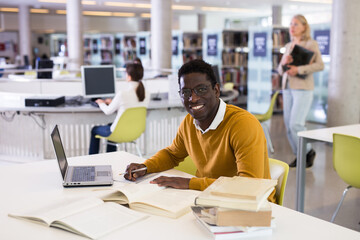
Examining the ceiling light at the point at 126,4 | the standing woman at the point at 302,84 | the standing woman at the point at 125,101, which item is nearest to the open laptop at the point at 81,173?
the standing woman at the point at 125,101

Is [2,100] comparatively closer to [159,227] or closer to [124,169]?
[124,169]

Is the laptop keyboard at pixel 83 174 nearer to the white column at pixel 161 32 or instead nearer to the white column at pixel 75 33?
the white column at pixel 161 32

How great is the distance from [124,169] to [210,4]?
1319 centimetres

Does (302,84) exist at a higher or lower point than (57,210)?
higher

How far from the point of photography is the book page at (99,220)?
4.85 ft

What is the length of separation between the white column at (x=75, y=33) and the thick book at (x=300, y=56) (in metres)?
7.80

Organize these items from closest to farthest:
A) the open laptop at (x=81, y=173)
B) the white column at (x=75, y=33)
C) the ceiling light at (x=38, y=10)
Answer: the open laptop at (x=81, y=173) < the white column at (x=75, y=33) < the ceiling light at (x=38, y=10)

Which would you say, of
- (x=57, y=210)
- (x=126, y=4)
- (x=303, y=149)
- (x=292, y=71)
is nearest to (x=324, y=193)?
(x=303, y=149)

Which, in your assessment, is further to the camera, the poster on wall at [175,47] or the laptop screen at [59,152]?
the poster on wall at [175,47]

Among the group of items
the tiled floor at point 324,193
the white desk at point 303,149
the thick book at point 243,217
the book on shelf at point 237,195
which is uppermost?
the book on shelf at point 237,195

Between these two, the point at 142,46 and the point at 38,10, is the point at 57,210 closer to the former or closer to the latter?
the point at 142,46

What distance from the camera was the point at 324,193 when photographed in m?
4.15

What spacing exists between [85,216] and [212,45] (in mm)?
8711

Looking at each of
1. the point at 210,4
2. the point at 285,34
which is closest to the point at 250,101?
the point at 285,34
